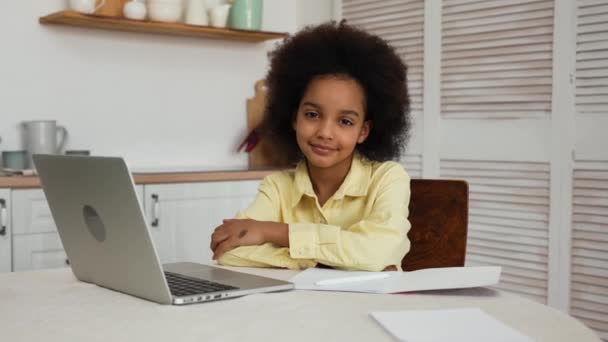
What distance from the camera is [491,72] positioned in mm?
3006

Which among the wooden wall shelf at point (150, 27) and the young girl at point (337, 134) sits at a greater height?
the wooden wall shelf at point (150, 27)

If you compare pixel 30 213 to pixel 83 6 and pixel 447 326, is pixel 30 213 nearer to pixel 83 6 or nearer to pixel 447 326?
pixel 83 6

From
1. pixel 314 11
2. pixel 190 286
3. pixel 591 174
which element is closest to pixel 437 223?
pixel 190 286

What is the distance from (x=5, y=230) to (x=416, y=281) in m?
1.78

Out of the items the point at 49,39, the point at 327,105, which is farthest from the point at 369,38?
the point at 49,39

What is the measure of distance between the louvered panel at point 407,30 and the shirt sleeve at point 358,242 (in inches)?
72.3

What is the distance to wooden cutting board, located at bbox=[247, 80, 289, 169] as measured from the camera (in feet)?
11.6

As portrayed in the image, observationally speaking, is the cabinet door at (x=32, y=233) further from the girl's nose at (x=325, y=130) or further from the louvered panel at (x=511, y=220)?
the louvered panel at (x=511, y=220)

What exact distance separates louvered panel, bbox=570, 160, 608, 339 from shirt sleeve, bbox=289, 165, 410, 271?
1.40 meters

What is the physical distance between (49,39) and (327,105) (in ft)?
5.88

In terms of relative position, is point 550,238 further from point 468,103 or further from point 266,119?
point 266,119

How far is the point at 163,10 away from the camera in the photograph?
3.07 metres

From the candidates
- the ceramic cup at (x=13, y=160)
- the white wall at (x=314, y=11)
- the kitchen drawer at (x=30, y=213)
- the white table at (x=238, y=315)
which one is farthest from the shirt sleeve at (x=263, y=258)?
the white wall at (x=314, y=11)

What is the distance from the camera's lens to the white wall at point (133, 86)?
2.93 metres
